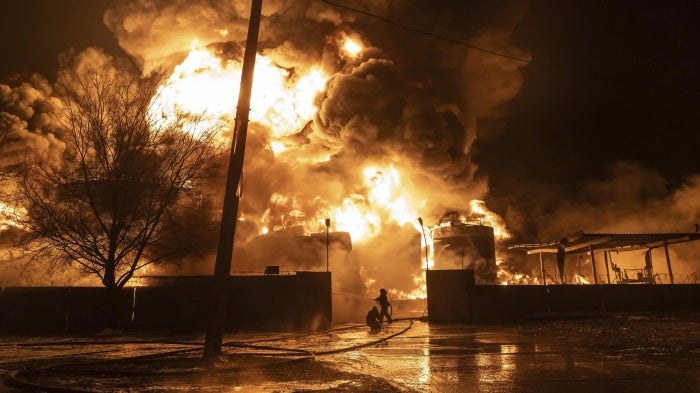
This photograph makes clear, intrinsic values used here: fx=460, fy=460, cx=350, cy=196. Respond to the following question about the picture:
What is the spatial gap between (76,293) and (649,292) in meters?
28.7

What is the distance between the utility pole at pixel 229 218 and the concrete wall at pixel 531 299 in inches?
552

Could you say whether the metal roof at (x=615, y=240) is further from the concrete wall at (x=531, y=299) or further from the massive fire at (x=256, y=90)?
the massive fire at (x=256, y=90)

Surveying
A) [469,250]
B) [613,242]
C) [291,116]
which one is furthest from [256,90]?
[613,242]

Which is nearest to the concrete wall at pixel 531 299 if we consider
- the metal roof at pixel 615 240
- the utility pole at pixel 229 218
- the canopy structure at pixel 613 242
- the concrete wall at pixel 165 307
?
the canopy structure at pixel 613 242

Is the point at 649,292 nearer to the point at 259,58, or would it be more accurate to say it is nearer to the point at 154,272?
the point at 154,272

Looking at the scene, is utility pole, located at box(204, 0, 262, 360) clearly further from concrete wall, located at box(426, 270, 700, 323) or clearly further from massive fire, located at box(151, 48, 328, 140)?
massive fire, located at box(151, 48, 328, 140)

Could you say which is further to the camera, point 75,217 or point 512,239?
point 512,239

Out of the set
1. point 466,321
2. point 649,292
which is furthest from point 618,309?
point 466,321

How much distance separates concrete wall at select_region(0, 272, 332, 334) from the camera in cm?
1819

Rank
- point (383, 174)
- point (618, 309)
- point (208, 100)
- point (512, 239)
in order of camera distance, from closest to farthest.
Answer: point (618, 309) → point (208, 100) → point (383, 174) → point (512, 239)

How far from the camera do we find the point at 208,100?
36594 millimetres

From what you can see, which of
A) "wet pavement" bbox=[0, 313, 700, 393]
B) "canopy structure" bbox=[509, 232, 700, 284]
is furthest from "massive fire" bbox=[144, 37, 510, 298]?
"wet pavement" bbox=[0, 313, 700, 393]

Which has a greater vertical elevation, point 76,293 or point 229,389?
point 76,293

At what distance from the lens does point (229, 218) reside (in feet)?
31.5
